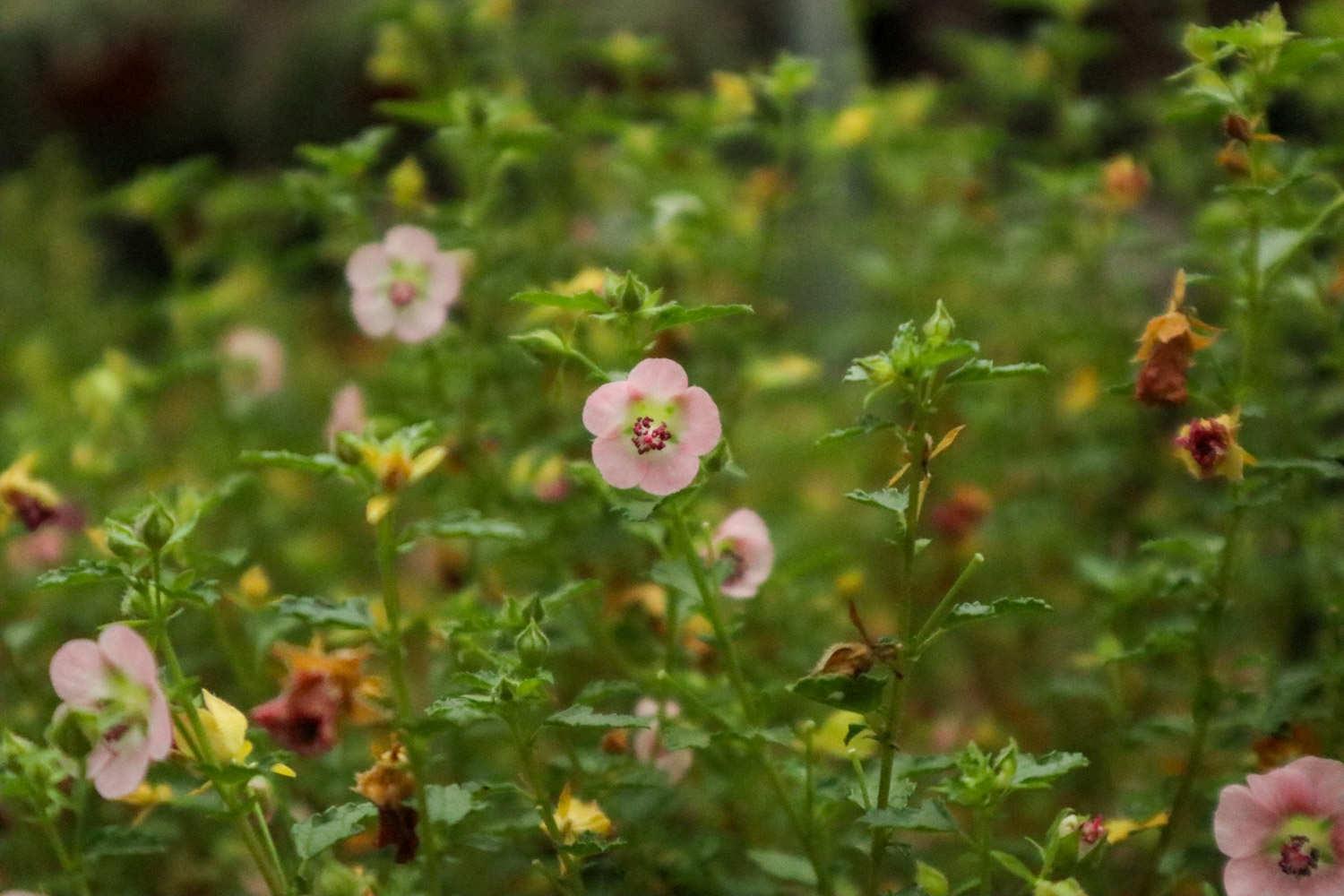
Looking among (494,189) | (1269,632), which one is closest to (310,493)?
(494,189)

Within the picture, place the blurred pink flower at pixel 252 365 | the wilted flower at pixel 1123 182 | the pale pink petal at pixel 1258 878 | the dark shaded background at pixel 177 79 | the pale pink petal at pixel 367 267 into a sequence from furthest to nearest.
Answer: the dark shaded background at pixel 177 79 < the blurred pink flower at pixel 252 365 < the wilted flower at pixel 1123 182 < the pale pink petal at pixel 367 267 < the pale pink petal at pixel 1258 878

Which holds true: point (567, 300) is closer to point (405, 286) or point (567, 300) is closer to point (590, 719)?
point (590, 719)

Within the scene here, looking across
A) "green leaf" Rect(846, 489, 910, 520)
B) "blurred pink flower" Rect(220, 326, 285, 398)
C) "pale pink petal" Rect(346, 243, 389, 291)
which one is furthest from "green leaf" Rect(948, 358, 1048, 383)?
"blurred pink flower" Rect(220, 326, 285, 398)

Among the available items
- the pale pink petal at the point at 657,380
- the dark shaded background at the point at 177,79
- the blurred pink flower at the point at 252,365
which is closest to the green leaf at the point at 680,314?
the pale pink petal at the point at 657,380

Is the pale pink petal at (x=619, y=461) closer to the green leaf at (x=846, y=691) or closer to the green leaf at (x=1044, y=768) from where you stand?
the green leaf at (x=846, y=691)

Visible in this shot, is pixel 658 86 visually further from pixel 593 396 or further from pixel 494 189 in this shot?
pixel 593 396

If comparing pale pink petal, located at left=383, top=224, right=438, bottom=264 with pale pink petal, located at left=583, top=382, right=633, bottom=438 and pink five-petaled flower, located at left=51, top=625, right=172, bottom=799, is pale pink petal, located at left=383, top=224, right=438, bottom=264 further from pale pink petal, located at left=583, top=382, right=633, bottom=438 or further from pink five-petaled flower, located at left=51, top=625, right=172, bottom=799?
pink five-petaled flower, located at left=51, top=625, right=172, bottom=799
